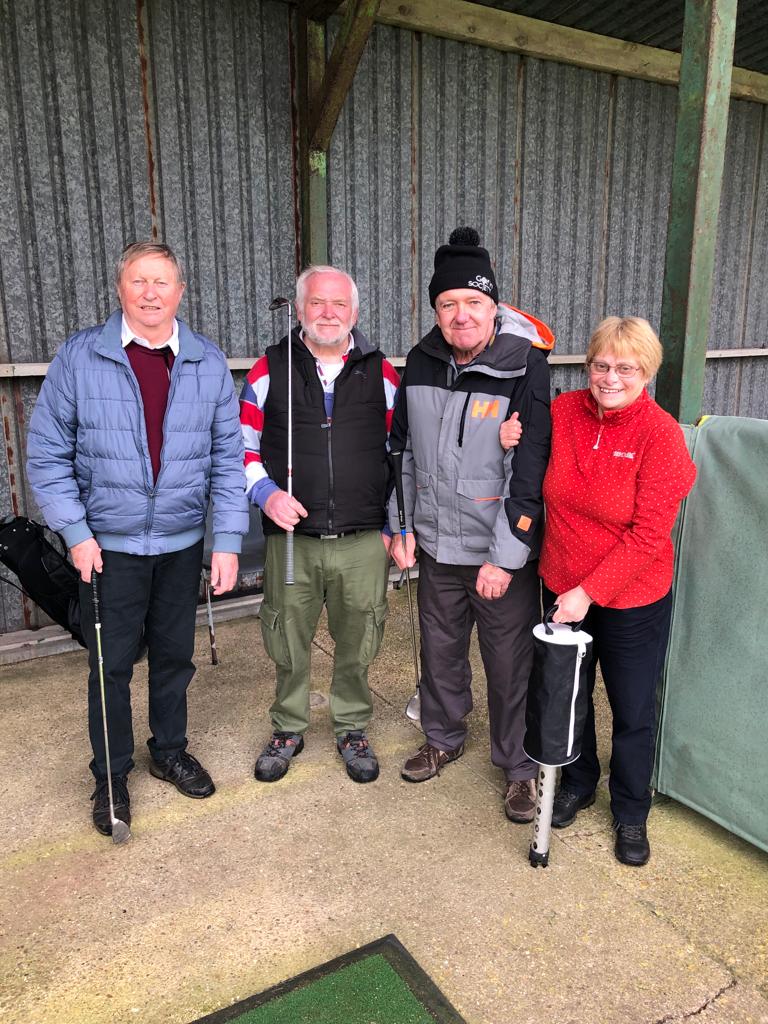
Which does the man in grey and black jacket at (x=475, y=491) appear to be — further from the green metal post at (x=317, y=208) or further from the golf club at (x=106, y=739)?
the green metal post at (x=317, y=208)

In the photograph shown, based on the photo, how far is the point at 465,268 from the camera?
243 centimetres

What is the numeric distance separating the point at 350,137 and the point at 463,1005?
4517 mm

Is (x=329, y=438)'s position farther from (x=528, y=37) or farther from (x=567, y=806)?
(x=528, y=37)

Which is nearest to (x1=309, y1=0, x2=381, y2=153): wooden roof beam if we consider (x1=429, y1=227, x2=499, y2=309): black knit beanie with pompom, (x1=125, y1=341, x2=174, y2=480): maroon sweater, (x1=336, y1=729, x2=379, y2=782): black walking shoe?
(x1=429, y1=227, x2=499, y2=309): black knit beanie with pompom

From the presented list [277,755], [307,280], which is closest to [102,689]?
[277,755]

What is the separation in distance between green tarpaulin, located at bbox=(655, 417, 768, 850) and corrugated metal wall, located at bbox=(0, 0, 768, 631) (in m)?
3.01

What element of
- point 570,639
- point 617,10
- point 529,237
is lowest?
A: point 570,639

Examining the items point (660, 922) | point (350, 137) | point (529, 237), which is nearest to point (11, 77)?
point (350, 137)

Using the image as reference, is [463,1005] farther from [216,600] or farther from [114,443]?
[216,600]

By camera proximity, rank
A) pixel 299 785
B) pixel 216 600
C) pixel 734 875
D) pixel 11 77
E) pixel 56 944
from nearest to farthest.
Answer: pixel 56 944
pixel 734 875
pixel 299 785
pixel 11 77
pixel 216 600

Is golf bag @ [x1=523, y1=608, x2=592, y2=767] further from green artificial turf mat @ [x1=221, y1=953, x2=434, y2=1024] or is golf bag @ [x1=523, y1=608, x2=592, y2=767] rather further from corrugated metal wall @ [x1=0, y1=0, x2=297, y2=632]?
corrugated metal wall @ [x1=0, y1=0, x2=297, y2=632]

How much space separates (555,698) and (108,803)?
1.52 metres

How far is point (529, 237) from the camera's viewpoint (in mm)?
5625

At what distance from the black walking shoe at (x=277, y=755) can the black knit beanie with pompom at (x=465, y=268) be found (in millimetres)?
1730
